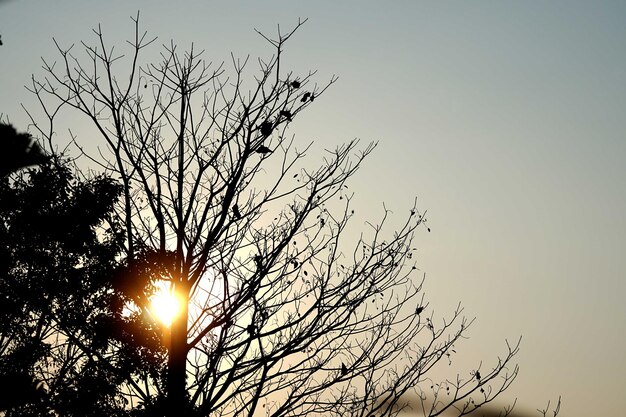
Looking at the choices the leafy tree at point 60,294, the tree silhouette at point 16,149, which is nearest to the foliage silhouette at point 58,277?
the leafy tree at point 60,294

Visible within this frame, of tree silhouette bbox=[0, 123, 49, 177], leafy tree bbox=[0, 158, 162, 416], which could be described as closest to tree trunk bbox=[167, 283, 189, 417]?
leafy tree bbox=[0, 158, 162, 416]

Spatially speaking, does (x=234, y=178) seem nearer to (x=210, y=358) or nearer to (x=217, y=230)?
(x=217, y=230)

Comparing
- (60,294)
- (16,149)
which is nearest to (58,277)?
(60,294)

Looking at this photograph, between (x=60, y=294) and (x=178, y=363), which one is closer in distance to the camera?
(x=178, y=363)

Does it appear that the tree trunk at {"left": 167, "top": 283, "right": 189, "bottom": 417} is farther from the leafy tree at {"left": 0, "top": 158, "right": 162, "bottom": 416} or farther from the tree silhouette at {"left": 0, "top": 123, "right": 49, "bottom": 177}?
the tree silhouette at {"left": 0, "top": 123, "right": 49, "bottom": 177}

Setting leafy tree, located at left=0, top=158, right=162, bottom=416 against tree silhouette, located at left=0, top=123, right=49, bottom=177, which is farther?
leafy tree, located at left=0, top=158, right=162, bottom=416

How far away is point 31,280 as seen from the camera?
1469 cm

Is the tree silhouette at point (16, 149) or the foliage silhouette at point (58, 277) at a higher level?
the foliage silhouette at point (58, 277)

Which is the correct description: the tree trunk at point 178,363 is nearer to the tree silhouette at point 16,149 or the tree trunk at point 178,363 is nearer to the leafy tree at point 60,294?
the leafy tree at point 60,294

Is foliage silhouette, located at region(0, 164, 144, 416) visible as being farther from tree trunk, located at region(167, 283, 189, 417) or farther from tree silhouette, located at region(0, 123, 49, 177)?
tree silhouette, located at region(0, 123, 49, 177)

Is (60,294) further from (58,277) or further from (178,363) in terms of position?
(178,363)

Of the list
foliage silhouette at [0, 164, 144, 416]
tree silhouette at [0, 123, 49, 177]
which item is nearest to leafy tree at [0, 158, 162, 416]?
foliage silhouette at [0, 164, 144, 416]

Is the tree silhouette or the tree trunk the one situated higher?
the tree trunk

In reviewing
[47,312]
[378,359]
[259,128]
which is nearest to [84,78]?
[259,128]
